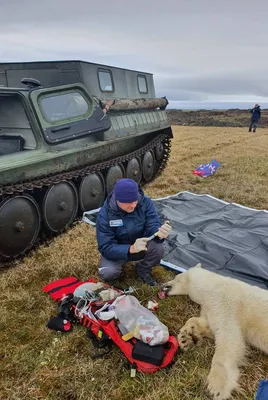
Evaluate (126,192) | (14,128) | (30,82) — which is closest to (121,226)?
(126,192)

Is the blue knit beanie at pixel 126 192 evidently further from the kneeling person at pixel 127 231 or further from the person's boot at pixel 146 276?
the person's boot at pixel 146 276

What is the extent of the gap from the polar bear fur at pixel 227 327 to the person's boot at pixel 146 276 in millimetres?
706

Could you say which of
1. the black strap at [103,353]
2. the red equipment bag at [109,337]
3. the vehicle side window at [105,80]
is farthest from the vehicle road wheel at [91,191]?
the black strap at [103,353]

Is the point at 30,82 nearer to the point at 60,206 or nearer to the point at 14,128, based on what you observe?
the point at 14,128

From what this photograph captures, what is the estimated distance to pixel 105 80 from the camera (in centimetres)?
734

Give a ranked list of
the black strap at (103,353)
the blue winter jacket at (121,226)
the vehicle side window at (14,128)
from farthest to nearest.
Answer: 1. the vehicle side window at (14,128)
2. the blue winter jacket at (121,226)
3. the black strap at (103,353)

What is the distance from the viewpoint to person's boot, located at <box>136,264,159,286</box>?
13.6 feet

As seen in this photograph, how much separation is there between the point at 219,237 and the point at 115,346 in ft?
8.75

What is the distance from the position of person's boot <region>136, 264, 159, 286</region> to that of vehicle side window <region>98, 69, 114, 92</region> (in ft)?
13.9

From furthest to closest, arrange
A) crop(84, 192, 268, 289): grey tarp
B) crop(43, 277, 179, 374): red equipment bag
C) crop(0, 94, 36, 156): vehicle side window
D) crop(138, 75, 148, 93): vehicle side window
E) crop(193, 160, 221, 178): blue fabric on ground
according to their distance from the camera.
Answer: crop(193, 160, 221, 178): blue fabric on ground
crop(138, 75, 148, 93): vehicle side window
crop(0, 94, 36, 156): vehicle side window
crop(84, 192, 268, 289): grey tarp
crop(43, 277, 179, 374): red equipment bag

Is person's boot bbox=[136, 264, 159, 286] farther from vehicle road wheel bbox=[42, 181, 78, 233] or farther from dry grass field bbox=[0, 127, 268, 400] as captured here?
vehicle road wheel bbox=[42, 181, 78, 233]

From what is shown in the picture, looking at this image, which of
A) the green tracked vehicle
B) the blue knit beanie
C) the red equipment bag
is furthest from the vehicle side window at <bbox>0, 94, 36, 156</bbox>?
the red equipment bag

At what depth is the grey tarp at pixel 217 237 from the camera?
14.6ft

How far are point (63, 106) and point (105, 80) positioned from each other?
1.92 metres
